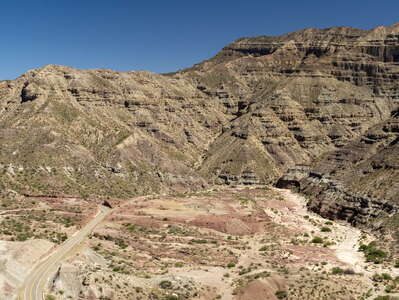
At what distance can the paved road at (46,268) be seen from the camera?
137ft

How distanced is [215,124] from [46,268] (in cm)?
11884

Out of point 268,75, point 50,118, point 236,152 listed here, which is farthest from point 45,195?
point 268,75

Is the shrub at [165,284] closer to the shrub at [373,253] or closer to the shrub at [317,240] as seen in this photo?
the shrub at [373,253]

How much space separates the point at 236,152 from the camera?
134 metres

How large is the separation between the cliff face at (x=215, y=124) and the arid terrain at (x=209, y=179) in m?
0.45

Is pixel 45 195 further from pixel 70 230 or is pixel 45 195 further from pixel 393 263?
pixel 393 263

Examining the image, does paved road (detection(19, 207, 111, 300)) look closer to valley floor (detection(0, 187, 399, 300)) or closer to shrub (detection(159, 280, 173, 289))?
valley floor (detection(0, 187, 399, 300))

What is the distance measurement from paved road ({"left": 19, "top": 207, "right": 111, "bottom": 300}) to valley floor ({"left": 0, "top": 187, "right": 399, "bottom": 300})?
2.60ft

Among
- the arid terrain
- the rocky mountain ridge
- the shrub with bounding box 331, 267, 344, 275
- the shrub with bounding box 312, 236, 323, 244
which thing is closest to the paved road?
the arid terrain

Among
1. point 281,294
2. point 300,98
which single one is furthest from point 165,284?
point 300,98

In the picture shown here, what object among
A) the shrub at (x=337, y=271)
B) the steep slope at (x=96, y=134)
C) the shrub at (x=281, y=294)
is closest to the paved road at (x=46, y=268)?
the shrub at (x=281, y=294)

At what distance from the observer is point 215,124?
163500 mm

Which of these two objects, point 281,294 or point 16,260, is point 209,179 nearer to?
point 16,260

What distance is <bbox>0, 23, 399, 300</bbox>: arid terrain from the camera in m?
49.0
